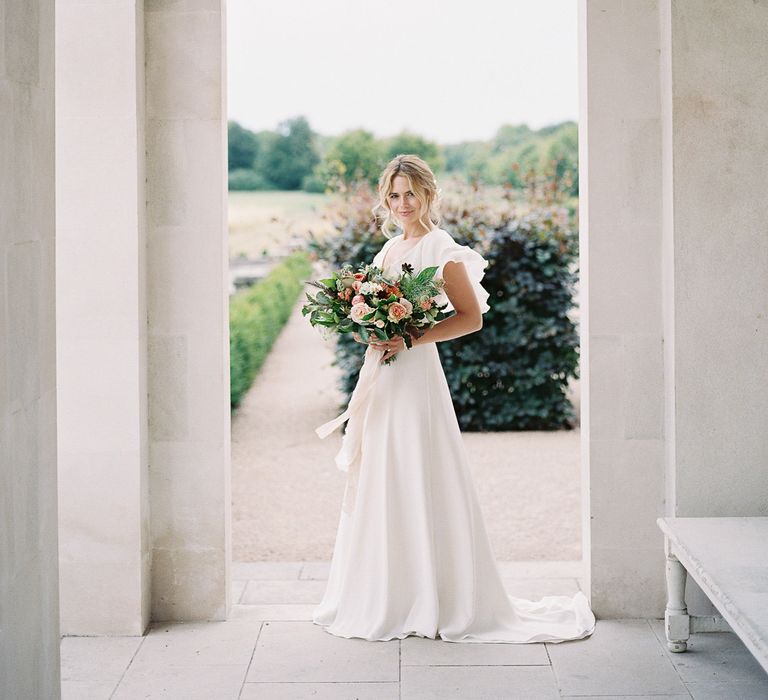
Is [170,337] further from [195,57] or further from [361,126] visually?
[361,126]

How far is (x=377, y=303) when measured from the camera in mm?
4680

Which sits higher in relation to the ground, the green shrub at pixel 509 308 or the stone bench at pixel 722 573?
the green shrub at pixel 509 308

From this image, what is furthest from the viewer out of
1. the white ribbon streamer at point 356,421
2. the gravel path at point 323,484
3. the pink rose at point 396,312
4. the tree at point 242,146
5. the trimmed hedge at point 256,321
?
the tree at point 242,146

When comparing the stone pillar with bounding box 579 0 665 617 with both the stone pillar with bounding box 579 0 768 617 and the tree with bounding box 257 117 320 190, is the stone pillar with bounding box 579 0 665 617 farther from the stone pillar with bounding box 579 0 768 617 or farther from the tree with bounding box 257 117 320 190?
the tree with bounding box 257 117 320 190

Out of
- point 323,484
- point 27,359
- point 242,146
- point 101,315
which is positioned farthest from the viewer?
point 242,146

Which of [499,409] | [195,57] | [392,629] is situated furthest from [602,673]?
Answer: [499,409]

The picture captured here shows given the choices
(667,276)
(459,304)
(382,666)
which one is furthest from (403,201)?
(382,666)

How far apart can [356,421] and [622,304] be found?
4.29 ft

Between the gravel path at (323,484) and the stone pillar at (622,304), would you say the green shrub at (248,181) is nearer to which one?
the gravel path at (323,484)

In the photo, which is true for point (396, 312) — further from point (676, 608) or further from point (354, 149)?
point (354, 149)

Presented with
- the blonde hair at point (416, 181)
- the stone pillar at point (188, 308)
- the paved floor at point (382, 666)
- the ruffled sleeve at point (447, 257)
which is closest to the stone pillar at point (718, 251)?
the paved floor at point (382, 666)

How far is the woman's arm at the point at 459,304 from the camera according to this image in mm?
4871

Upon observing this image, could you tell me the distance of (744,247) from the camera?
4727 millimetres

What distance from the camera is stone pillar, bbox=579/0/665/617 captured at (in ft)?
16.0
